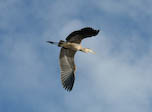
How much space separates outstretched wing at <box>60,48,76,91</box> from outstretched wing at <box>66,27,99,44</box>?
108cm

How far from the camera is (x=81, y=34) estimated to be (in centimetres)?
2653

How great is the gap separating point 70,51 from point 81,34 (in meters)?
1.68

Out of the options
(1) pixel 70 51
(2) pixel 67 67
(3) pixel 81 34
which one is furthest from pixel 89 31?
(2) pixel 67 67

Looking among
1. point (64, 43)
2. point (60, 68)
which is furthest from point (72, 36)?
point (60, 68)

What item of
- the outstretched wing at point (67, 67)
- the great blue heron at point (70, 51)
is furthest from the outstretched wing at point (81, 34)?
the outstretched wing at point (67, 67)

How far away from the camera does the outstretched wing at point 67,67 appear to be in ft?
90.7

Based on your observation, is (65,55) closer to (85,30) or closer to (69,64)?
(69,64)

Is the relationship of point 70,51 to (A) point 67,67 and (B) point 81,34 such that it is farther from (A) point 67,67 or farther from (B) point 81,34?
(B) point 81,34

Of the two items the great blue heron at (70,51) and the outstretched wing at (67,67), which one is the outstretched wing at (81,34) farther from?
the outstretched wing at (67,67)

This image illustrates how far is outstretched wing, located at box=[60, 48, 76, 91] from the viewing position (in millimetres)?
27656

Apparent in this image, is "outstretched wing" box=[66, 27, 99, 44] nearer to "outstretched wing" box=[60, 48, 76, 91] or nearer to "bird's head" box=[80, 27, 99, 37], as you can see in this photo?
"bird's head" box=[80, 27, 99, 37]

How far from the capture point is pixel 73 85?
2789cm

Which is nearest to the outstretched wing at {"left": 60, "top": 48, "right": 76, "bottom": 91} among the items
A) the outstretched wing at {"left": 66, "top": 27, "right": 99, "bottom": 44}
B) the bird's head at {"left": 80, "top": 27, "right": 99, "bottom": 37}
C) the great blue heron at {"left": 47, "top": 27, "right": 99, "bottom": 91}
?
the great blue heron at {"left": 47, "top": 27, "right": 99, "bottom": 91}

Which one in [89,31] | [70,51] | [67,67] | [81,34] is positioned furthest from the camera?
[67,67]
